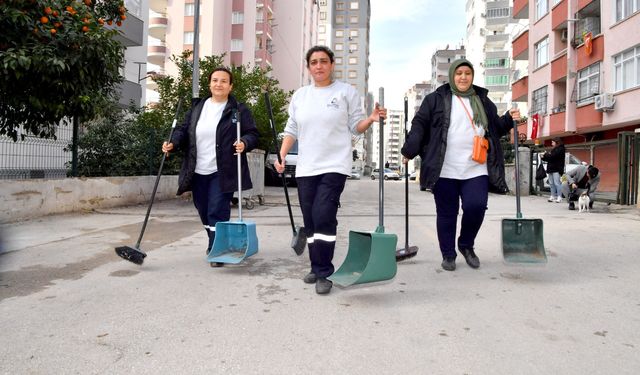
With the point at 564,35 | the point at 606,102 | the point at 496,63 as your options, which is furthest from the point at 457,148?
the point at 496,63

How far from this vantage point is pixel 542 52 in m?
28.7

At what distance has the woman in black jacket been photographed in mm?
4820

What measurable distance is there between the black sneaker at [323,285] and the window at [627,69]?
2016 cm

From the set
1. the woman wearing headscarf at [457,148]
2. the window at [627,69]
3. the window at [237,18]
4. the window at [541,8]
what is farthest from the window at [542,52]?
the window at [237,18]

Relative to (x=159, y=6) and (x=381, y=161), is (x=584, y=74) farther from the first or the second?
(x=159, y=6)

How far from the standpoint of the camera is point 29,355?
2514mm

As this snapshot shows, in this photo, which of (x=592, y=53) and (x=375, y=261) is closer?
(x=375, y=261)

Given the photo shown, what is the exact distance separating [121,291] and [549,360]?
2.88 metres

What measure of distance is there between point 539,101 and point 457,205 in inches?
1053

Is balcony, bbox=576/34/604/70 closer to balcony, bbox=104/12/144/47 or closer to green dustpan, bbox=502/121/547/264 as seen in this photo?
balcony, bbox=104/12/144/47

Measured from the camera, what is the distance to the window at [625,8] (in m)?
19.8

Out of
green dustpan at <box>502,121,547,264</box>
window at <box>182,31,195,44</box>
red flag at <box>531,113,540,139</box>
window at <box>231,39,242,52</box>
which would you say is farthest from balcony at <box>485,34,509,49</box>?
green dustpan at <box>502,121,547,264</box>

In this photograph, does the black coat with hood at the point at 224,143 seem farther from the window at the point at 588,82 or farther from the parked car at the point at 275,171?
the window at the point at 588,82

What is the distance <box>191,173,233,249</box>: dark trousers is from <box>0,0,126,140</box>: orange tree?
3.46 metres
